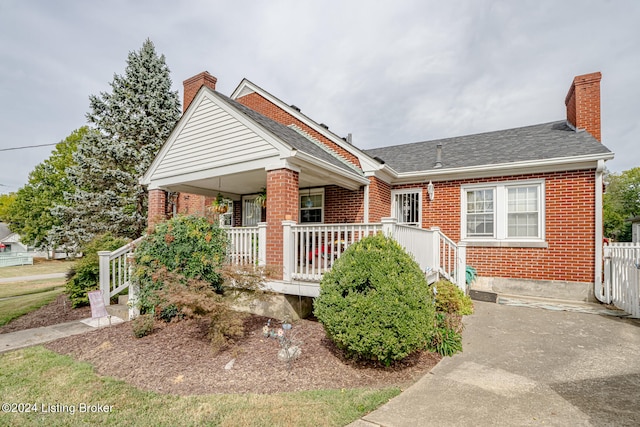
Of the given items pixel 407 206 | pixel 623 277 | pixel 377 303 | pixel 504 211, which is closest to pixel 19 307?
pixel 377 303

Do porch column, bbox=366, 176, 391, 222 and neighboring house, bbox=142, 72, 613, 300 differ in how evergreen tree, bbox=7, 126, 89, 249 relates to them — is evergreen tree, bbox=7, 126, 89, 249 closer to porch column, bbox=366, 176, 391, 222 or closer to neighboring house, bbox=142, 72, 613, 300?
neighboring house, bbox=142, 72, 613, 300

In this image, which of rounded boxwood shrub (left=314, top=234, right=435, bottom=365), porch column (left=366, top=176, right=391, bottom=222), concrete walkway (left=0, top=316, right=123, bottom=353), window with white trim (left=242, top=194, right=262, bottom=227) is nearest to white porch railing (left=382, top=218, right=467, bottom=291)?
rounded boxwood shrub (left=314, top=234, right=435, bottom=365)

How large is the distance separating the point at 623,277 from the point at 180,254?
9.23 metres

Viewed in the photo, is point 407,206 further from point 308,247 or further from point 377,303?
point 377,303

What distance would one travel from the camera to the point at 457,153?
10.4 m

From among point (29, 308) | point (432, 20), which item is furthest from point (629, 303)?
point (29, 308)

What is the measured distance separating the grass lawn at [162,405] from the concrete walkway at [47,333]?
167cm

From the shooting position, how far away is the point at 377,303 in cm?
397

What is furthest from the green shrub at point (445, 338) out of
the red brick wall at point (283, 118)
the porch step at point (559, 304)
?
the red brick wall at point (283, 118)

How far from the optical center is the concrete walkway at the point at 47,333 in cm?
550

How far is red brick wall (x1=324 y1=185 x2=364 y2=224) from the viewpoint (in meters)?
9.17

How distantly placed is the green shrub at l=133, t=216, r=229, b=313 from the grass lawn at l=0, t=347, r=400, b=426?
192 cm

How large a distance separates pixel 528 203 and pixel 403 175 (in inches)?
136

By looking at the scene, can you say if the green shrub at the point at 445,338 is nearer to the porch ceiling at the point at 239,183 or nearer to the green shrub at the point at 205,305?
the green shrub at the point at 205,305
